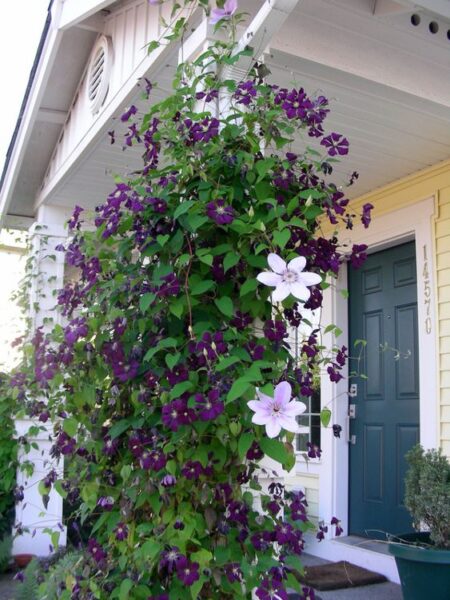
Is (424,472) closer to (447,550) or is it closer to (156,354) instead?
(447,550)

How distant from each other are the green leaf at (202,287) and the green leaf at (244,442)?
40 cm

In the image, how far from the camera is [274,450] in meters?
1.65

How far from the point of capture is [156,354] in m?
1.89

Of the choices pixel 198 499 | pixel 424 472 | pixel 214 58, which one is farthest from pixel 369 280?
pixel 198 499

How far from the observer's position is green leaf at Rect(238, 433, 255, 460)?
5.33 feet

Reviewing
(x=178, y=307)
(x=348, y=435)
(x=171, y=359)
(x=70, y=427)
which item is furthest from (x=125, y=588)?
(x=348, y=435)

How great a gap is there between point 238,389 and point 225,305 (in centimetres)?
32

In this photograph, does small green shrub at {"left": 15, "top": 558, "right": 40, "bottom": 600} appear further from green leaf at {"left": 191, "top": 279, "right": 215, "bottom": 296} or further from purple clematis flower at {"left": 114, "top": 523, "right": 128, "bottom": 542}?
green leaf at {"left": 191, "top": 279, "right": 215, "bottom": 296}

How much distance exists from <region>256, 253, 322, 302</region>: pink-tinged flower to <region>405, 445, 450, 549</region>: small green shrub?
1.82 m

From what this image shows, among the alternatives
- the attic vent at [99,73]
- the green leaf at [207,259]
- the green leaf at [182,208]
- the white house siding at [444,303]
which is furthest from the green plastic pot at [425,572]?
the attic vent at [99,73]

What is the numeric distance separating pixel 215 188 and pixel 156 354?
0.51 metres

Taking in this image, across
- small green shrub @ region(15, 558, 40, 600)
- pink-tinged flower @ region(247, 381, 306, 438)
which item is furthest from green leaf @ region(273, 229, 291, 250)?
small green shrub @ region(15, 558, 40, 600)

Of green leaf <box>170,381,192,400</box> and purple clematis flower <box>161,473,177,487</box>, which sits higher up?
green leaf <box>170,381,192,400</box>

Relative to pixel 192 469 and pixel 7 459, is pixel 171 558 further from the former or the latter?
pixel 7 459
